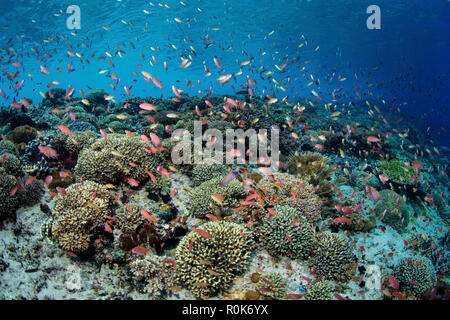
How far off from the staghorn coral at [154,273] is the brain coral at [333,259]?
3477mm

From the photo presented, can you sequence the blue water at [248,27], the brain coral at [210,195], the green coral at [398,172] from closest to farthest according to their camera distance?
1. the brain coral at [210,195]
2. the green coral at [398,172]
3. the blue water at [248,27]

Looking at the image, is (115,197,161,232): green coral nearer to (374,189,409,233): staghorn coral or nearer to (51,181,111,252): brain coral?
(51,181,111,252): brain coral

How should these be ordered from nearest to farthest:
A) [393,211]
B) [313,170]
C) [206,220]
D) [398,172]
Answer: [206,220], [393,211], [313,170], [398,172]

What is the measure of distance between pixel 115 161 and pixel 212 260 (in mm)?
4159

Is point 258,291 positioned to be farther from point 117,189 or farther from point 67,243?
point 117,189

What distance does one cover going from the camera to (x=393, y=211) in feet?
25.7

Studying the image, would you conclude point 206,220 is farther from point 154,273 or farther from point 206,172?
point 154,273

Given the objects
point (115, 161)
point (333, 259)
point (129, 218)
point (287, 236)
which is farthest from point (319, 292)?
point (115, 161)

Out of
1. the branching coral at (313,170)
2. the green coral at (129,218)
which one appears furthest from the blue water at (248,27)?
the green coral at (129,218)

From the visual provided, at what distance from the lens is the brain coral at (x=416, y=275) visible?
561 centimetres

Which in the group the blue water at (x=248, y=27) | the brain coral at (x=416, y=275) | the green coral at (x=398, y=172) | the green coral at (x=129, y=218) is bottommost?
the brain coral at (x=416, y=275)

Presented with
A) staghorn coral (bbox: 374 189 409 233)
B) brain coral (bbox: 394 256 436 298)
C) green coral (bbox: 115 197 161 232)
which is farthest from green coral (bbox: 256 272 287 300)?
staghorn coral (bbox: 374 189 409 233)

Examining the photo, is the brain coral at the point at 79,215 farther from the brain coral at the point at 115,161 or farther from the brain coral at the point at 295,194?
the brain coral at the point at 295,194

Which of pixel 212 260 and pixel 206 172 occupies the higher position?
pixel 206 172
